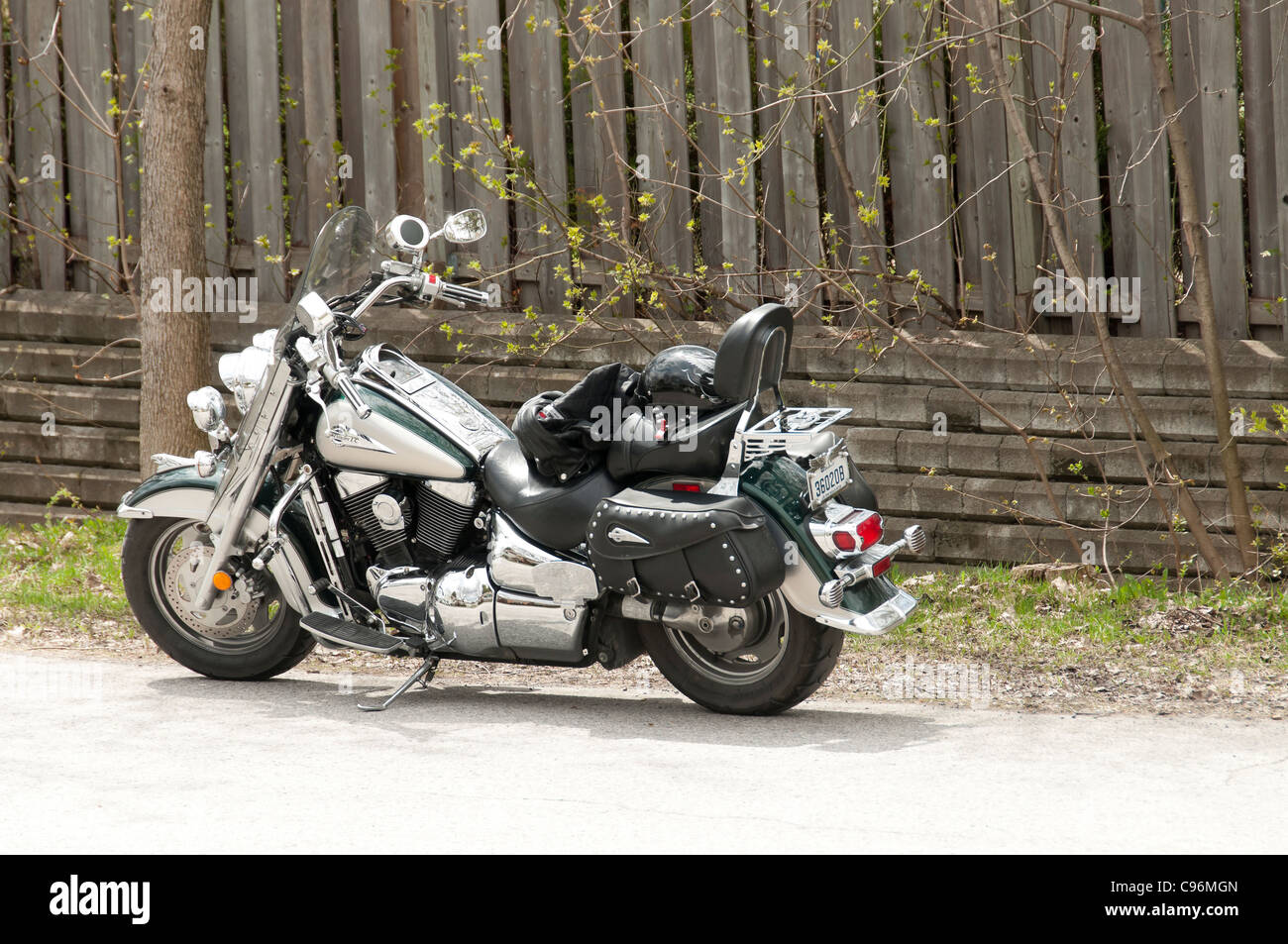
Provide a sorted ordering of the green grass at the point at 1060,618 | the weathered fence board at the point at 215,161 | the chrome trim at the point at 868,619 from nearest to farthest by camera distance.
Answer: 1. the chrome trim at the point at 868,619
2. the green grass at the point at 1060,618
3. the weathered fence board at the point at 215,161

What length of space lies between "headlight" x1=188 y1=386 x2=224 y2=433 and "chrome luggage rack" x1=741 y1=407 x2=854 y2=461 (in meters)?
2.03

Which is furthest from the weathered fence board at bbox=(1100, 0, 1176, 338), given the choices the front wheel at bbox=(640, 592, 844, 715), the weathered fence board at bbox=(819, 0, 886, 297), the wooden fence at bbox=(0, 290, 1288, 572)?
the front wheel at bbox=(640, 592, 844, 715)

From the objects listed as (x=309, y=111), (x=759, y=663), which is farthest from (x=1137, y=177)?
(x=309, y=111)

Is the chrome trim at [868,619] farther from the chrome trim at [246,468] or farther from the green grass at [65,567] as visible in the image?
the green grass at [65,567]

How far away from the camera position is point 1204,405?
20.9 feet

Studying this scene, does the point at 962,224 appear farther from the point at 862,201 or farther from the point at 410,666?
the point at 410,666

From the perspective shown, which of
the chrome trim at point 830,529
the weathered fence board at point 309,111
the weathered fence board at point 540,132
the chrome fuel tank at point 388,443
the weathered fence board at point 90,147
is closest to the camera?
the chrome trim at point 830,529

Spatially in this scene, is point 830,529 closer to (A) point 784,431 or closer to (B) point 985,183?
(A) point 784,431

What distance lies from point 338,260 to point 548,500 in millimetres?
1227

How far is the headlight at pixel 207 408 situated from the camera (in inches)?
216

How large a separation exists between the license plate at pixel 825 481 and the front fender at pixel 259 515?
184 centimetres

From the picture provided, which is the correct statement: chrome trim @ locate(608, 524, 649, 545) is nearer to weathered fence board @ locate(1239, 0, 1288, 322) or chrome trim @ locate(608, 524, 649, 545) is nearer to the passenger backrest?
the passenger backrest

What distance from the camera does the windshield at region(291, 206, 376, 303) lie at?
5371 millimetres

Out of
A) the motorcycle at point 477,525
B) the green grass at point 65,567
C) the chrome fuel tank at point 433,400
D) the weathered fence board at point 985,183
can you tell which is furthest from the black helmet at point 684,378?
the green grass at point 65,567
